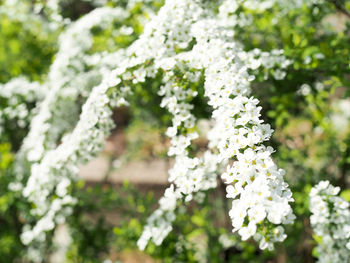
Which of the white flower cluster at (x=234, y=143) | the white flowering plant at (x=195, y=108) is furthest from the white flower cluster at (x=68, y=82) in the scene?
the white flower cluster at (x=234, y=143)

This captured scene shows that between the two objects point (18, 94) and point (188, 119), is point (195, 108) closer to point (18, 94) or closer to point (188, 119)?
point (188, 119)

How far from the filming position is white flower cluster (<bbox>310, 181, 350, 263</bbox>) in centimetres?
191

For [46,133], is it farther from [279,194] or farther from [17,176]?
[279,194]

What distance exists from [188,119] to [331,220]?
36.4 inches

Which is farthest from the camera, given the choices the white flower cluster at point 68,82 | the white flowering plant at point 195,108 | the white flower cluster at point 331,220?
the white flower cluster at point 68,82

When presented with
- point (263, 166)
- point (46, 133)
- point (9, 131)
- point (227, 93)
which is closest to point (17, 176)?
point (46, 133)

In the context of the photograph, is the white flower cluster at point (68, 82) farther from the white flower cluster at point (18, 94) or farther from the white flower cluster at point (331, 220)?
the white flower cluster at point (331, 220)

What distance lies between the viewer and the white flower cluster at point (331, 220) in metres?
1.91

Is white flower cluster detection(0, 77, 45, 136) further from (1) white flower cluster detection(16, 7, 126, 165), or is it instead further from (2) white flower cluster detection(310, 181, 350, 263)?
(2) white flower cluster detection(310, 181, 350, 263)

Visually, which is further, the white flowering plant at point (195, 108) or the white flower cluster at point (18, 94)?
the white flower cluster at point (18, 94)

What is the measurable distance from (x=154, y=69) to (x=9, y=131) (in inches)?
100

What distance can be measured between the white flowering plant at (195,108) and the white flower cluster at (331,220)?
1.5 inches

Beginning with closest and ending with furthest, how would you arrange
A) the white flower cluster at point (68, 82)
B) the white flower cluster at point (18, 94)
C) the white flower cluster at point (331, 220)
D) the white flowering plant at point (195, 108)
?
the white flowering plant at point (195, 108) → the white flower cluster at point (331, 220) → the white flower cluster at point (68, 82) → the white flower cluster at point (18, 94)

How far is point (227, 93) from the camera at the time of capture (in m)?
1.64
